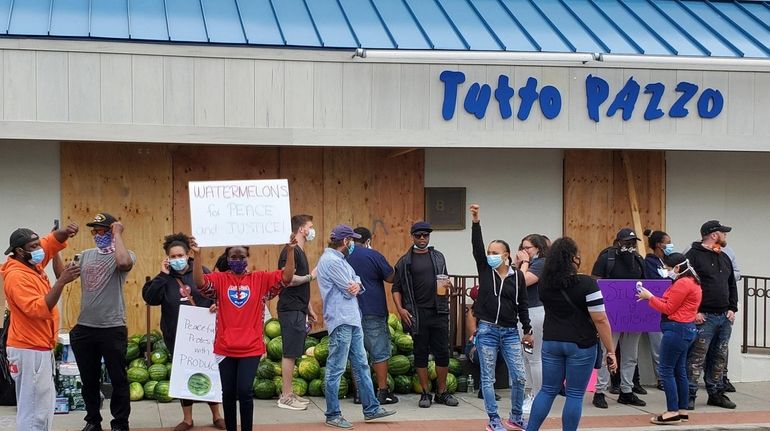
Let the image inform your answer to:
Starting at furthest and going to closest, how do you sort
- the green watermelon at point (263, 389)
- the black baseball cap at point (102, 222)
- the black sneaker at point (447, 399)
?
the green watermelon at point (263, 389)
the black sneaker at point (447, 399)
the black baseball cap at point (102, 222)

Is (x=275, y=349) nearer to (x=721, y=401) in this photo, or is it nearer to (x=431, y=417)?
(x=431, y=417)

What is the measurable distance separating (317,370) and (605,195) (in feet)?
15.9

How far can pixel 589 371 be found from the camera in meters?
8.02

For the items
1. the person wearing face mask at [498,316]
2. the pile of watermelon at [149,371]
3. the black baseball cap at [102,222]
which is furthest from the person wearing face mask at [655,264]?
the black baseball cap at [102,222]

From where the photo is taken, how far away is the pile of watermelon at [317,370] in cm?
1061

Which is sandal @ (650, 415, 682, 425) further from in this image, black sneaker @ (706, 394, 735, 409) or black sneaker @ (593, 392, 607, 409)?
black sneaker @ (706, 394, 735, 409)

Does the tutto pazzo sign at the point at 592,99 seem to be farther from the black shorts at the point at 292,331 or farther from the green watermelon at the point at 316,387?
the green watermelon at the point at 316,387

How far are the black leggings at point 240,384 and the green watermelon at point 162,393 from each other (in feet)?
7.89

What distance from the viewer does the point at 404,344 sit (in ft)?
36.5

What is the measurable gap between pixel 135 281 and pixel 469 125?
14.6 ft

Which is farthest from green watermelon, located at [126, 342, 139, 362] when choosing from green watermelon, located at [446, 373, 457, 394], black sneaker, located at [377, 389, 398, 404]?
green watermelon, located at [446, 373, 457, 394]

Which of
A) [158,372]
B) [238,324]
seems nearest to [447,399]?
[158,372]

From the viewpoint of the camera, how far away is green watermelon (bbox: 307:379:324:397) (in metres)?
10.6

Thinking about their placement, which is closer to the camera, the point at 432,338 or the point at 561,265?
the point at 561,265
